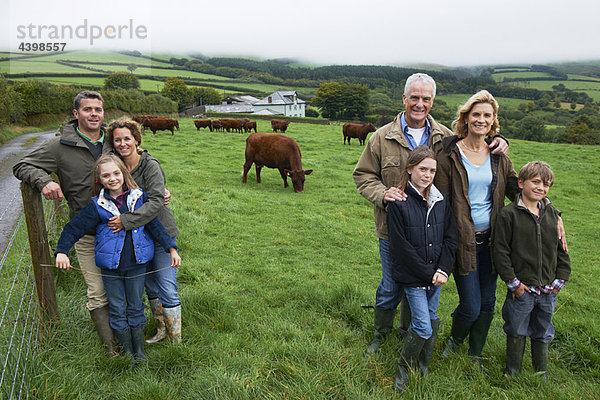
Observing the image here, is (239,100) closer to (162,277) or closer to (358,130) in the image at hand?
(358,130)

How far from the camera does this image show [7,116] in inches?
989

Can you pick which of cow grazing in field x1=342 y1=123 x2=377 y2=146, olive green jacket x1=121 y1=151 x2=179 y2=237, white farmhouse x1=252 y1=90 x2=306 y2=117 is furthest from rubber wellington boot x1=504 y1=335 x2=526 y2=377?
white farmhouse x1=252 y1=90 x2=306 y2=117

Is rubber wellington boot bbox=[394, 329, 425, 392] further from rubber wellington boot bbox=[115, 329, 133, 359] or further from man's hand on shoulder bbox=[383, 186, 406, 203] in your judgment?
rubber wellington boot bbox=[115, 329, 133, 359]

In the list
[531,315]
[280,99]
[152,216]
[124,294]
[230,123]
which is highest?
[280,99]

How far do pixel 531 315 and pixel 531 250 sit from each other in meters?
0.61

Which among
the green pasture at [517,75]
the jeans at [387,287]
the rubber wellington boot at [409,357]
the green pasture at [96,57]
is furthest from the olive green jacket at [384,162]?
the green pasture at [517,75]

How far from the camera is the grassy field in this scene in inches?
110

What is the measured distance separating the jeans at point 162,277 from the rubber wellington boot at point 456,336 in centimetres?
248

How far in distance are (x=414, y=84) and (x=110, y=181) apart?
2.52m

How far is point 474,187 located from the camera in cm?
313

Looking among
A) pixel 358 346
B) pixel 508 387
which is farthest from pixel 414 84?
pixel 508 387

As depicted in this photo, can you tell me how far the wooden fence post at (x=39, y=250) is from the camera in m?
3.09

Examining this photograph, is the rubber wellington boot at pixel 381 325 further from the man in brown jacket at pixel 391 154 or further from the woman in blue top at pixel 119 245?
the woman in blue top at pixel 119 245

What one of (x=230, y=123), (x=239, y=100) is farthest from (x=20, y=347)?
(x=239, y=100)
